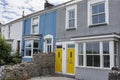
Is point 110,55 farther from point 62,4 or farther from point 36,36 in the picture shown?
point 36,36

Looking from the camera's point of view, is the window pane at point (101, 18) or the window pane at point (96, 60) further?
the window pane at point (101, 18)

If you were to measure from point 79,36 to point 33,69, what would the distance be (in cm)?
532

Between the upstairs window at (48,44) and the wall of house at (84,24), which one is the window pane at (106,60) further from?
the upstairs window at (48,44)

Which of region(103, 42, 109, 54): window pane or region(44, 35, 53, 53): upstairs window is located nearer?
region(103, 42, 109, 54): window pane

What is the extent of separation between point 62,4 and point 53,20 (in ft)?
6.88

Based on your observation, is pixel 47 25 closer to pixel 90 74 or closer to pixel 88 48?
pixel 88 48

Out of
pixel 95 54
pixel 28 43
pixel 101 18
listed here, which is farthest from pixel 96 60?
pixel 28 43

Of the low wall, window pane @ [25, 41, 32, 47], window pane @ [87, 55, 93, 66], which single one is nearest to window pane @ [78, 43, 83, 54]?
window pane @ [87, 55, 93, 66]

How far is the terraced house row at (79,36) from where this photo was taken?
1464cm

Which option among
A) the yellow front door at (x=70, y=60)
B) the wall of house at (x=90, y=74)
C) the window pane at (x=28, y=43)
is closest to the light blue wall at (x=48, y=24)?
the window pane at (x=28, y=43)

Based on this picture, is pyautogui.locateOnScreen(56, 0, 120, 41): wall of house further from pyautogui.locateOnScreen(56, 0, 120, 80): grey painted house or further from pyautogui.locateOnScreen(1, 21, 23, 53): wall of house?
pyautogui.locateOnScreen(1, 21, 23, 53): wall of house

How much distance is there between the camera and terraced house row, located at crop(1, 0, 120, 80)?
1464 cm

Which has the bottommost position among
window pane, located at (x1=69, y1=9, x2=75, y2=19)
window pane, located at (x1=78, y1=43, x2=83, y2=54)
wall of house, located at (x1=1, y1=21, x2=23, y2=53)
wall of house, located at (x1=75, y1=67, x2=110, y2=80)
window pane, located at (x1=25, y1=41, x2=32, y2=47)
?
wall of house, located at (x1=75, y1=67, x2=110, y2=80)

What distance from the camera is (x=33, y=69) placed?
1817 cm
